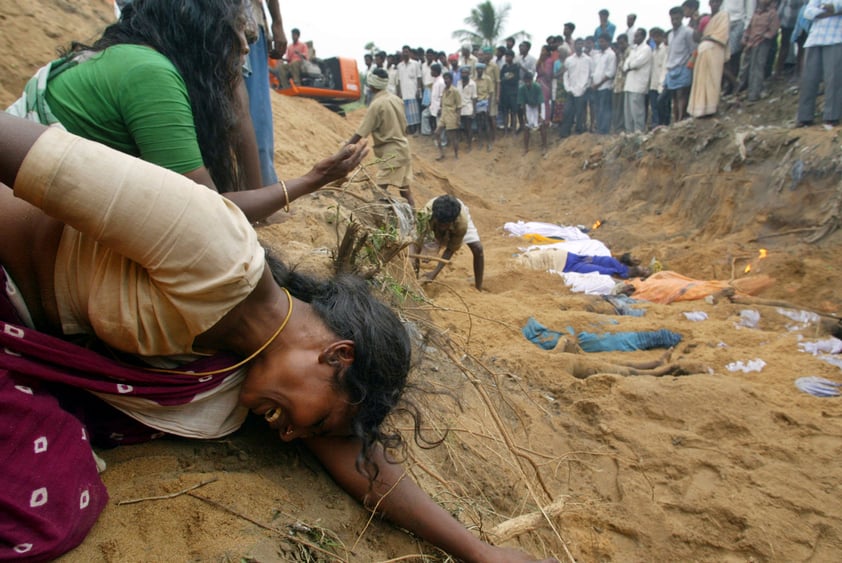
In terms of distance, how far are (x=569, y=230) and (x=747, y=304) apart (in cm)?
354

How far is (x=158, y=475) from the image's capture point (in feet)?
4.74

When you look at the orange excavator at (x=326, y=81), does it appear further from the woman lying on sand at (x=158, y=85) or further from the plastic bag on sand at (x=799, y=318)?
the woman lying on sand at (x=158, y=85)

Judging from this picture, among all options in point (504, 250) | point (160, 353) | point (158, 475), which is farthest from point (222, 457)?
point (504, 250)

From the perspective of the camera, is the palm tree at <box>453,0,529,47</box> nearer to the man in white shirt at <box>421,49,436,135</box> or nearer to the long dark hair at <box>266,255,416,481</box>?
the man in white shirt at <box>421,49,436,135</box>

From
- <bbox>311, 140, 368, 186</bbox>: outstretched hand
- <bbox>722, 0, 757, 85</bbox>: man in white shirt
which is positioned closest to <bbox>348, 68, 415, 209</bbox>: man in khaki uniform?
<bbox>311, 140, 368, 186</bbox>: outstretched hand

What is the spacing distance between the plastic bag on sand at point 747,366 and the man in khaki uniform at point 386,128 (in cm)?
367

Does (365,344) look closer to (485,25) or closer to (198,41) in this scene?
(198,41)

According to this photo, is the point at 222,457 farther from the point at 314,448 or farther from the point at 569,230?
the point at 569,230

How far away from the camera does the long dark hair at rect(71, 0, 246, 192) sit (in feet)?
5.50

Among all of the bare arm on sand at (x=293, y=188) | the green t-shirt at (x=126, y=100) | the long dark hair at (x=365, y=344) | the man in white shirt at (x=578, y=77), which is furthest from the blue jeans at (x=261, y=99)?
the man in white shirt at (x=578, y=77)

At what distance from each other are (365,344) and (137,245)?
1.90ft

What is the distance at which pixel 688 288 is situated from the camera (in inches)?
238

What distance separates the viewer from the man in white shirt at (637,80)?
32.0ft

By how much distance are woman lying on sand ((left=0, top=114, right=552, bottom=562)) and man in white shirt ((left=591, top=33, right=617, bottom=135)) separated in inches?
419
